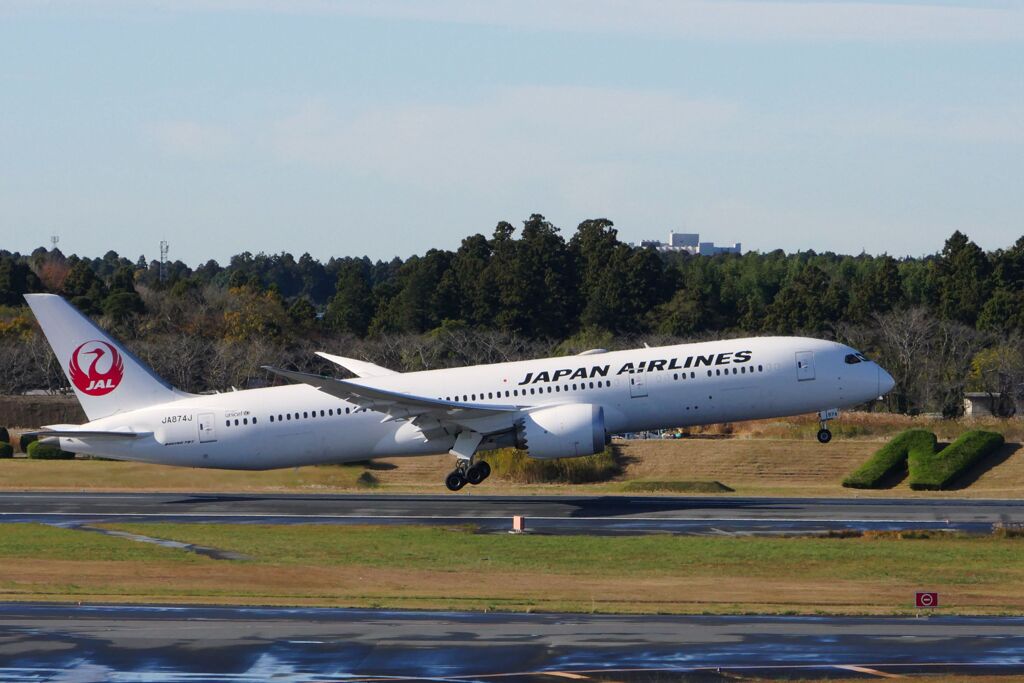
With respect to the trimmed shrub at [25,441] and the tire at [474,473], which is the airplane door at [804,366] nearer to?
the tire at [474,473]

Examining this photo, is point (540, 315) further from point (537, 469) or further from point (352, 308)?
point (537, 469)

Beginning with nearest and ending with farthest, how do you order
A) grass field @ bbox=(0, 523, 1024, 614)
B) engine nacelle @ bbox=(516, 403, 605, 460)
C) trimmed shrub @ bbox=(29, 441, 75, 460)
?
1. grass field @ bbox=(0, 523, 1024, 614)
2. engine nacelle @ bbox=(516, 403, 605, 460)
3. trimmed shrub @ bbox=(29, 441, 75, 460)

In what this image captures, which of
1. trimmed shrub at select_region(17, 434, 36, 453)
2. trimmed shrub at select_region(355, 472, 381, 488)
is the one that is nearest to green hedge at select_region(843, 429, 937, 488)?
trimmed shrub at select_region(355, 472, 381, 488)

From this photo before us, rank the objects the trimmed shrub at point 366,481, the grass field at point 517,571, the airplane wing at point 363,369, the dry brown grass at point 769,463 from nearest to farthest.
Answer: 1. the grass field at point 517,571
2. the airplane wing at point 363,369
3. the trimmed shrub at point 366,481
4. the dry brown grass at point 769,463

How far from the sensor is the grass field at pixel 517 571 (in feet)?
108

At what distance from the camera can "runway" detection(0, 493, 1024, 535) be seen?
151 ft

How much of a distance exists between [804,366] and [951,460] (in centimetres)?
1679

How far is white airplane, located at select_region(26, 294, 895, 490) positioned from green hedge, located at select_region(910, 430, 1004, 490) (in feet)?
37.4

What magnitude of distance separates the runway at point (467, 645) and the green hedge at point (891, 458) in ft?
112

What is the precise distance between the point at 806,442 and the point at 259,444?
31.6 meters

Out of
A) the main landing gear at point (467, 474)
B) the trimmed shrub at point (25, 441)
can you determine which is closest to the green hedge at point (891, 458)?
the main landing gear at point (467, 474)

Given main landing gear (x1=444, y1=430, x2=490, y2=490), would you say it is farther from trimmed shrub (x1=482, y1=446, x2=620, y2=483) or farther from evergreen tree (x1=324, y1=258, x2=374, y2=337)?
evergreen tree (x1=324, y1=258, x2=374, y2=337)

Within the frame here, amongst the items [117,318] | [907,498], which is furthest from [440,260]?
[907,498]

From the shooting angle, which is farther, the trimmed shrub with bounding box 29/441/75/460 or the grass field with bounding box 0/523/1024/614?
the trimmed shrub with bounding box 29/441/75/460
